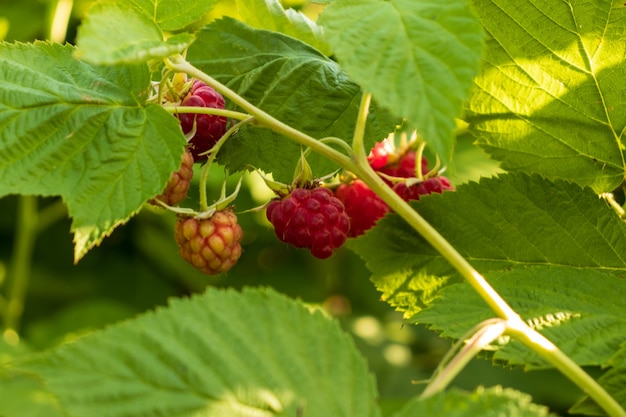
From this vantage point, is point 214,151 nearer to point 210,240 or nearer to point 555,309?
point 210,240

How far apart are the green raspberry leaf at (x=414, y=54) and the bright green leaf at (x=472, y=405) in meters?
0.27

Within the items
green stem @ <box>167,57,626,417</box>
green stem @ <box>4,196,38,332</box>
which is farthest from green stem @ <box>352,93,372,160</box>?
green stem @ <box>4,196,38,332</box>

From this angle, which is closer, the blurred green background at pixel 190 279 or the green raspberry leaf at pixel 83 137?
the green raspberry leaf at pixel 83 137

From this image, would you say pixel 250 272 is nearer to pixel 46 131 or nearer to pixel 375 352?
pixel 375 352

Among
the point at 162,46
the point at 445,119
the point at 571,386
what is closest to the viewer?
the point at 445,119

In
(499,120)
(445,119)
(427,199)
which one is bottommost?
(427,199)

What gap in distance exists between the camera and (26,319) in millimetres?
3773

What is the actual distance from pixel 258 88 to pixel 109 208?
40 cm

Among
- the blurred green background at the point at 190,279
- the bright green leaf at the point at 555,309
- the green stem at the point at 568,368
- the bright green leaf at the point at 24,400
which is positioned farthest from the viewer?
the blurred green background at the point at 190,279

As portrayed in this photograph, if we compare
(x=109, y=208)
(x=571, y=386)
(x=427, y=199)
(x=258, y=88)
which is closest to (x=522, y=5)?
(x=427, y=199)

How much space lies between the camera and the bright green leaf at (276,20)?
170 cm

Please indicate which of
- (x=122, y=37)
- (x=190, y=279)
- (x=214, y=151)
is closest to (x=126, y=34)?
(x=122, y=37)

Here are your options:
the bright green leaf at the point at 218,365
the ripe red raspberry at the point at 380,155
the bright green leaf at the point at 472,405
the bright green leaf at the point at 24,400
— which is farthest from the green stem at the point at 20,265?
the bright green leaf at the point at 472,405

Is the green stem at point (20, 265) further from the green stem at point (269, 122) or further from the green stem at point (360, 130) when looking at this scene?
the green stem at point (360, 130)
